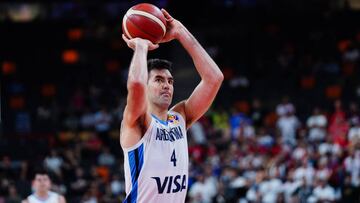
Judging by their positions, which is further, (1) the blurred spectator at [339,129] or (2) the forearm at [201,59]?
(1) the blurred spectator at [339,129]

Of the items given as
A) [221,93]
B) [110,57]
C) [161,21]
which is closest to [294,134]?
[221,93]

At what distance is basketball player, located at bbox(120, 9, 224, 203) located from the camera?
18.0ft

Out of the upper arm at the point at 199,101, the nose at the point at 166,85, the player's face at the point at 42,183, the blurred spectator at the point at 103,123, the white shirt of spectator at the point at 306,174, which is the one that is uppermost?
the blurred spectator at the point at 103,123

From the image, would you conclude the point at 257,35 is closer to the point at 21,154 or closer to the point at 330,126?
the point at 330,126

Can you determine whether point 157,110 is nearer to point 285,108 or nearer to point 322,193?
point 322,193

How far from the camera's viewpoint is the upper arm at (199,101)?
6.25 meters

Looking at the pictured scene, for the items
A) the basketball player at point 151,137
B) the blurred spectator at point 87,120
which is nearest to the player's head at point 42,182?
the basketball player at point 151,137

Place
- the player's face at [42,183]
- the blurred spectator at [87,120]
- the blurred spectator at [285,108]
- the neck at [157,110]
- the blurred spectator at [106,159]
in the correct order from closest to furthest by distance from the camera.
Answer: the neck at [157,110], the player's face at [42,183], the blurred spectator at [106,159], the blurred spectator at [285,108], the blurred spectator at [87,120]

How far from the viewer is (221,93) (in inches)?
1067

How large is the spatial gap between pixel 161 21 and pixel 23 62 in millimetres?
24480

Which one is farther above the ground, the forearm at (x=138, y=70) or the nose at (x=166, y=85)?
the nose at (x=166, y=85)

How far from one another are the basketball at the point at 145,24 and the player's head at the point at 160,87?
25 centimetres

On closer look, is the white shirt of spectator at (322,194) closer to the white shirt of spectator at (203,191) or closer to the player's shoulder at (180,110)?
the white shirt of spectator at (203,191)

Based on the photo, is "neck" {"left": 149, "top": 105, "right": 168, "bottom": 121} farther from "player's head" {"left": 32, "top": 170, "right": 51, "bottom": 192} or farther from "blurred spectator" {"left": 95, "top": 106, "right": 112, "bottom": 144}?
"blurred spectator" {"left": 95, "top": 106, "right": 112, "bottom": 144}
